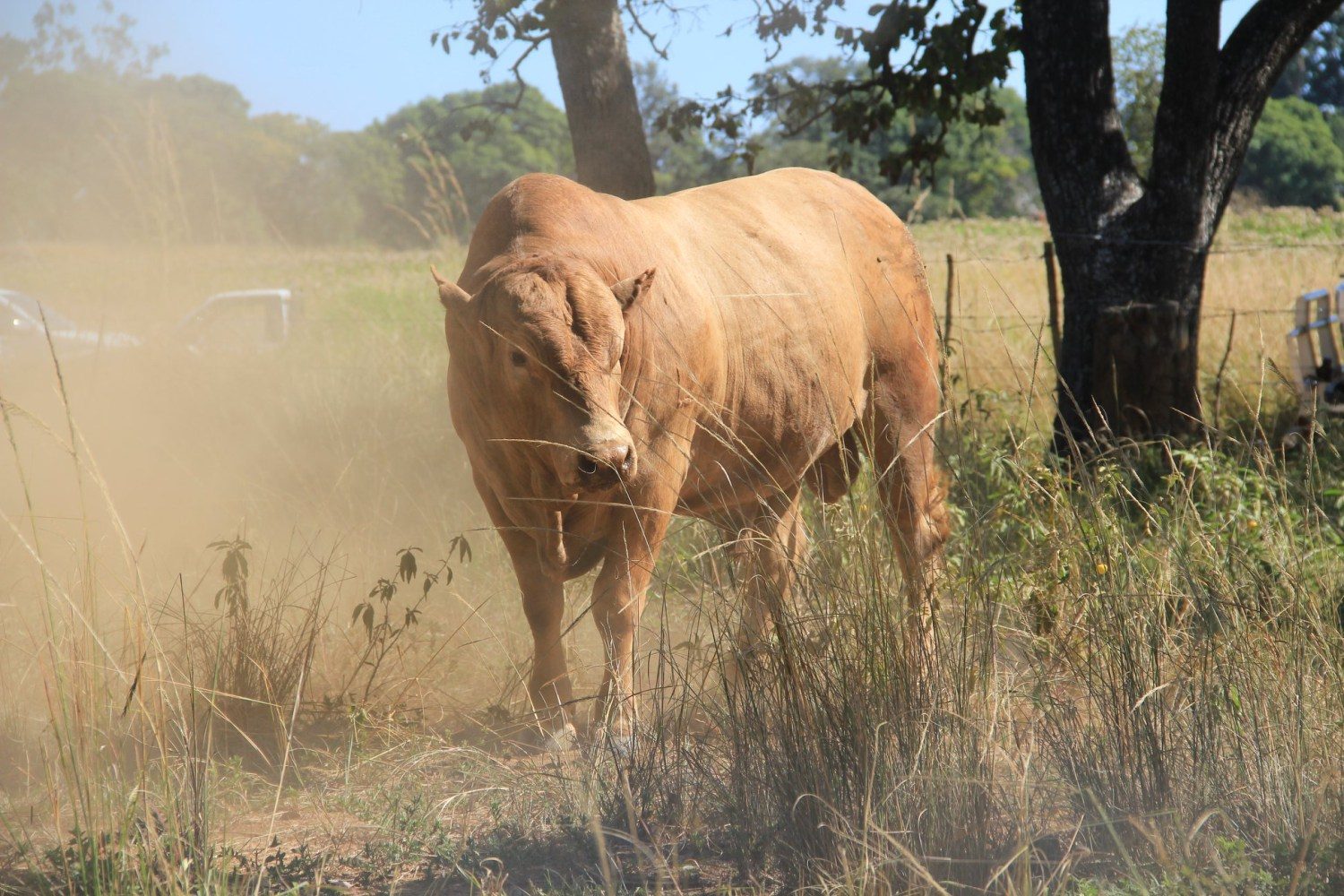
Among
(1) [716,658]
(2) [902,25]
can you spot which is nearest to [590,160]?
(2) [902,25]

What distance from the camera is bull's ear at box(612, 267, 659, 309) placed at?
10.5ft

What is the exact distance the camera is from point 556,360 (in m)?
3.01

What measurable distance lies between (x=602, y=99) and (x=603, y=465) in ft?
12.8

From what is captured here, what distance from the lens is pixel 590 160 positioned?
6398 millimetres

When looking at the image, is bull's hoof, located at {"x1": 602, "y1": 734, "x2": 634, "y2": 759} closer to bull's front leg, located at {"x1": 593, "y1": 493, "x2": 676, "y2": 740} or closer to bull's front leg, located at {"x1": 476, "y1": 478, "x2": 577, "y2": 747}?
bull's front leg, located at {"x1": 593, "y1": 493, "x2": 676, "y2": 740}

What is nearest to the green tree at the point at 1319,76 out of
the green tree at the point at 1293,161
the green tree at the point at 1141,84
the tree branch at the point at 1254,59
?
the green tree at the point at 1293,161

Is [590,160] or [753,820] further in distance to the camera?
[590,160]

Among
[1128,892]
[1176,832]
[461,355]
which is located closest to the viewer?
[1128,892]

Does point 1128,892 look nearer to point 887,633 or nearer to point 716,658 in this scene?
point 887,633

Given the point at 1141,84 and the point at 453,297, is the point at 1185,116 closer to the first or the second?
the point at 453,297

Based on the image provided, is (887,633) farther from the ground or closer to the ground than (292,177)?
closer to the ground

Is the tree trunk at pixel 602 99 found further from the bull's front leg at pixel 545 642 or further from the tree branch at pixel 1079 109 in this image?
the bull's front leg at pixel 545 642

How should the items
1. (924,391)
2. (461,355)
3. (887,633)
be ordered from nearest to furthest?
(887,633) → (461,355) → (924,391)

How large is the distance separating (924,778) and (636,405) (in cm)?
144
